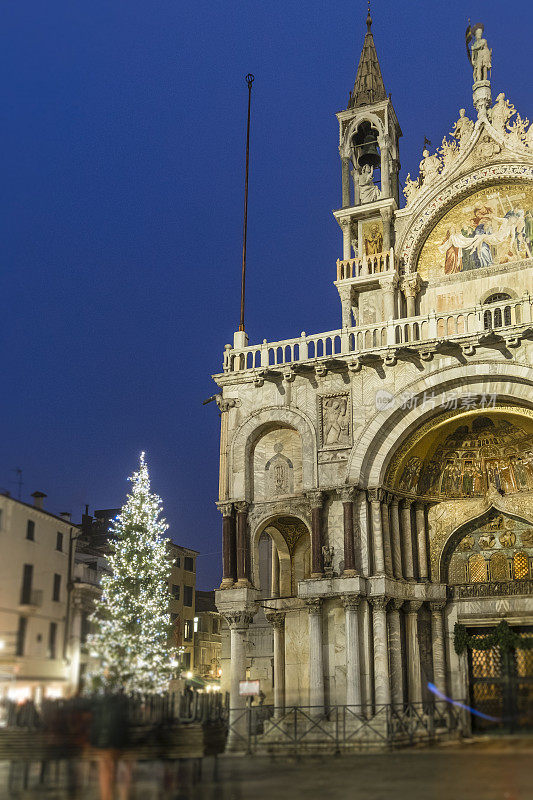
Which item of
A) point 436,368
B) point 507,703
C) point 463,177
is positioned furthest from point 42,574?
point 463,177

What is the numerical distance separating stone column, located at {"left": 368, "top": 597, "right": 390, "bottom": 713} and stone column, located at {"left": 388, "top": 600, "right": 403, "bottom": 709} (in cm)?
51

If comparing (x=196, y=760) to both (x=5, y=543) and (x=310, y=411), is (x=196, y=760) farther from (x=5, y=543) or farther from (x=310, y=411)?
(x=310, y=411)

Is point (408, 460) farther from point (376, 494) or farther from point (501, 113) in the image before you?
point (501, 113)

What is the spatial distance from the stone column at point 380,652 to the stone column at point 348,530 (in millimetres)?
969

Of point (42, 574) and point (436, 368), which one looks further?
point (436, 368)

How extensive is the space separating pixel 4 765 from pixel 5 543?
3956 mm

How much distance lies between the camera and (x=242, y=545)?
78.6 ft

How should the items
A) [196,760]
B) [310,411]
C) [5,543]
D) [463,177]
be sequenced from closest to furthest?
[5,543], [196,760], [310,411], [463,177]

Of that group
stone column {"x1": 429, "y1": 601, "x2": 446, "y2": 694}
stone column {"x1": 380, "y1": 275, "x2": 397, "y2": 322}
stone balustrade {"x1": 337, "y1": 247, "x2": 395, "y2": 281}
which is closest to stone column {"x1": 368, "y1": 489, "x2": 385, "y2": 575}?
stone column {"x1": 429, "y1": 601, "x2": 446, "y2": 694}

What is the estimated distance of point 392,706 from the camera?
21.0 m

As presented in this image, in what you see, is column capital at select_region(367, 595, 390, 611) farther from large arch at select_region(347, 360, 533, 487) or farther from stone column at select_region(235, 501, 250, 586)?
stone column at select_region(235, 501, 250, 586)

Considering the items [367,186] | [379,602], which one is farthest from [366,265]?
[379,602]

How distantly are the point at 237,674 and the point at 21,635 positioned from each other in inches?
577

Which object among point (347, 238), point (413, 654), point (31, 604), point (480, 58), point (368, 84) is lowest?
point (413, 654)
